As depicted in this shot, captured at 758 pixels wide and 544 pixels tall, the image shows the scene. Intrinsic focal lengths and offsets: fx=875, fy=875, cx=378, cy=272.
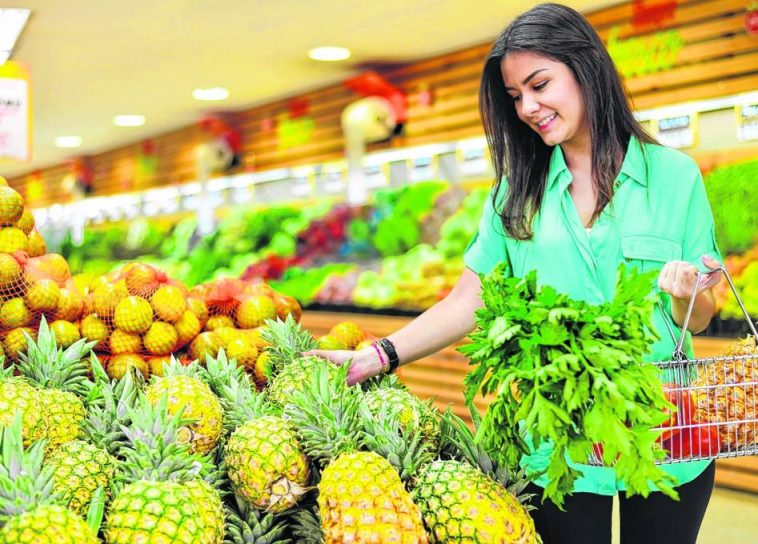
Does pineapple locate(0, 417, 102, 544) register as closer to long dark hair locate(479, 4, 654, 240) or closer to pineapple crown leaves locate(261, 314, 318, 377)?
pineapple crown leaves locate(261, 314, 318, 377)

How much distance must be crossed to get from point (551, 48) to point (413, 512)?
3.47ft

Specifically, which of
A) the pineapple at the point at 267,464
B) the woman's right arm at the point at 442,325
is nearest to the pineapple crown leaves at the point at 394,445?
the pineapple at the point at 267,464

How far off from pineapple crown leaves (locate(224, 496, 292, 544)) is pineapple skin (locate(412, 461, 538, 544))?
274 mm

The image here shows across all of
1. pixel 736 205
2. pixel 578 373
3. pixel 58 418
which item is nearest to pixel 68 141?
pixel 736 205

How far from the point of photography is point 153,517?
129cm

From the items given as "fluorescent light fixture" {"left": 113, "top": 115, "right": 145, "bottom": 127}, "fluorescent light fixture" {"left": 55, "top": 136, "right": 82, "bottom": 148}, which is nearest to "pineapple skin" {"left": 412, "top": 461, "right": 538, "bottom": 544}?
"fluorescent light fixture" {"left": 113, "top": 115, "right": 145, "bottom": 127}

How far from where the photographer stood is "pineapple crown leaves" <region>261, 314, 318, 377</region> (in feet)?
6.77

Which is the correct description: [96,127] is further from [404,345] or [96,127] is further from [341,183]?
[404,345]

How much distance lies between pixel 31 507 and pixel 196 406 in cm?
44

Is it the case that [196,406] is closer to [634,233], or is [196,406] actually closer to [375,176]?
[634,233]

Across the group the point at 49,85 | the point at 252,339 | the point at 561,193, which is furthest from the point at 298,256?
the point at 561,193

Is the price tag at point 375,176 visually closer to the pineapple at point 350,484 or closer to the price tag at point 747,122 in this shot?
the price tag at point 747,122

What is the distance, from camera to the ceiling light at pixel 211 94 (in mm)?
9211

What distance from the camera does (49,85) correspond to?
8930 mm
